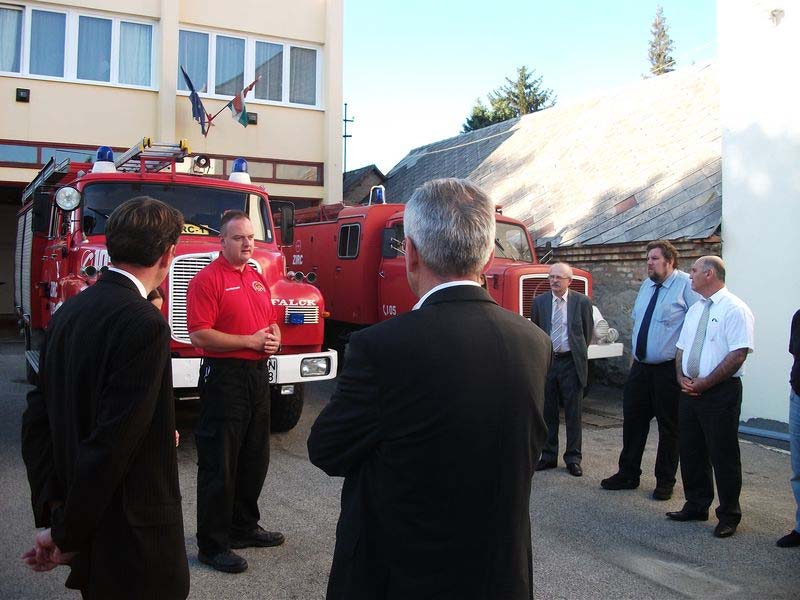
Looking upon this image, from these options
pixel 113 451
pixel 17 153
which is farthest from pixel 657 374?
pixel 17 153

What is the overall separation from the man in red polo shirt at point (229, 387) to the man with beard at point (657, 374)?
3.36 meters

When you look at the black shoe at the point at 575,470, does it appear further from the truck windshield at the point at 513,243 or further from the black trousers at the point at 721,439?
the truck windshield at the point at 513,243

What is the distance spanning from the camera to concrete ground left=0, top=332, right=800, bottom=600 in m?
4.29

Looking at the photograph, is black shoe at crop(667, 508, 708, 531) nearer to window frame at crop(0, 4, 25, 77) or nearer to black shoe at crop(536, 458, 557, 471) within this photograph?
black shoe at crop(536, 458, 557, 471)

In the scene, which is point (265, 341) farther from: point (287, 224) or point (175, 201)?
point (287, 224)

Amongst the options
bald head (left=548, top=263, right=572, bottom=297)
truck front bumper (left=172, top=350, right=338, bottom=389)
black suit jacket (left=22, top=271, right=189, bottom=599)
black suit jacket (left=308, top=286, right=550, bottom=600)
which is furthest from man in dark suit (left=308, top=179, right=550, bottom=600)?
bald head (left=548, top=263, right=572, bottom=297)

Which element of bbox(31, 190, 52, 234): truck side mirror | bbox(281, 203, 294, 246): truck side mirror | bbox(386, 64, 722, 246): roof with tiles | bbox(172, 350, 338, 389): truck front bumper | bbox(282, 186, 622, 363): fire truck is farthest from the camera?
bbox(386, 64, 722, 246): roof with tiles

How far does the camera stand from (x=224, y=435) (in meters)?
4.34

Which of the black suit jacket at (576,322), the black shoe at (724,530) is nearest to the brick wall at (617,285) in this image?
the black suit jacket at (576,322)

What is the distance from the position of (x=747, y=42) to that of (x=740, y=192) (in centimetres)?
186

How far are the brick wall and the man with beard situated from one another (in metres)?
5.09

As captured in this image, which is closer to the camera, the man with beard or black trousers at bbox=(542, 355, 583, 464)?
the man with beard

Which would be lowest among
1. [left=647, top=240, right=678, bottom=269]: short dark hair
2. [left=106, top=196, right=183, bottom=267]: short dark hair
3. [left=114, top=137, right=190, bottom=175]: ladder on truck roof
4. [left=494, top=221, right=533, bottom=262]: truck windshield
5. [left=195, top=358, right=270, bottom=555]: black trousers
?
[left=195, top=358, right=270, bottom=555]: black trousers

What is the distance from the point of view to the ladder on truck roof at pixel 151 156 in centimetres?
739
